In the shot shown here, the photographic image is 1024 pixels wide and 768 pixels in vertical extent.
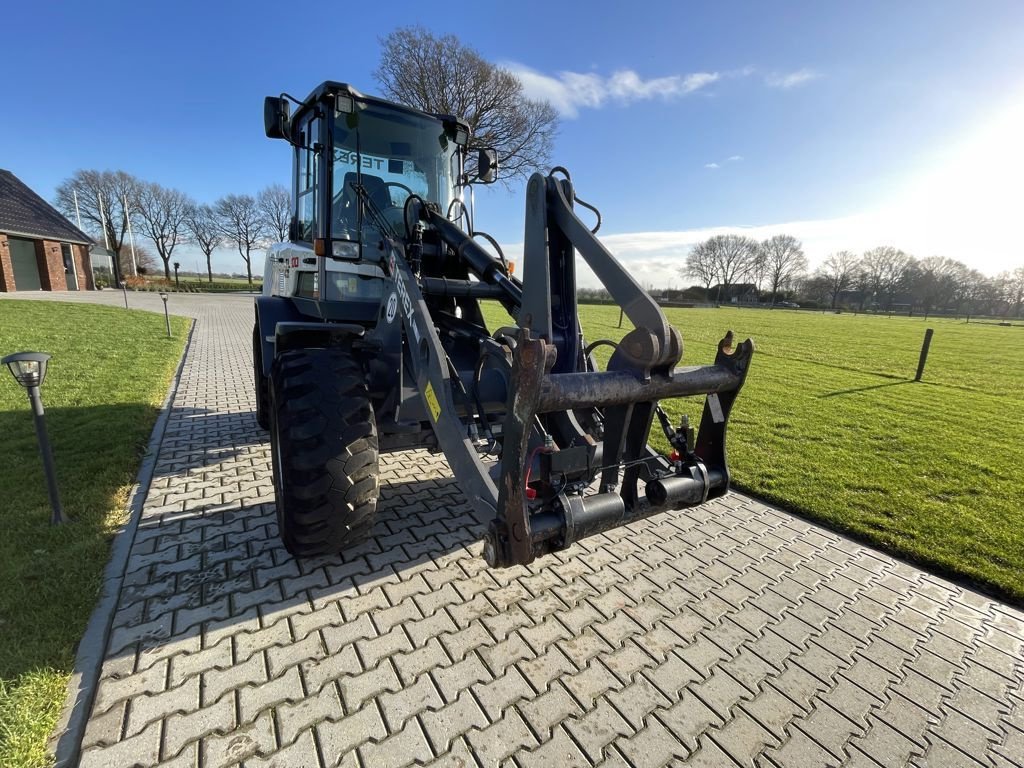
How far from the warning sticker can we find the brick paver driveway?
42.2 inches

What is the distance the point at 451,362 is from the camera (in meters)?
3.25

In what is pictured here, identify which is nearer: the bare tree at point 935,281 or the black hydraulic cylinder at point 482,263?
the black hydraulic cylinder at point 482,263

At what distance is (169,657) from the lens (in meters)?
2.35

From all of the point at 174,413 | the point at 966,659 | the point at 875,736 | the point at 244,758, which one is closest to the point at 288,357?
the point at 244,758

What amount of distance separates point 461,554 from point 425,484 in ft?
3.89

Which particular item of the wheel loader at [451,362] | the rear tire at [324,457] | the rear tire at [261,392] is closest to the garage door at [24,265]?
the rear tire at [261,392]

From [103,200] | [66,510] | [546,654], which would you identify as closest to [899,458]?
[546,654]

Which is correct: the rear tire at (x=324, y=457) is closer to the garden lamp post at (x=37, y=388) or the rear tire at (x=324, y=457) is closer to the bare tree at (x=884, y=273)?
the garden lamp post at (x=37, y=388)

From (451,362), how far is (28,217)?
3779 centimetres

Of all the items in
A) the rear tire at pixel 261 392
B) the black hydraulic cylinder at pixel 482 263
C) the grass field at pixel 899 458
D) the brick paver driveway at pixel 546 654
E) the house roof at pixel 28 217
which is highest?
the house roof at pixel 28 217

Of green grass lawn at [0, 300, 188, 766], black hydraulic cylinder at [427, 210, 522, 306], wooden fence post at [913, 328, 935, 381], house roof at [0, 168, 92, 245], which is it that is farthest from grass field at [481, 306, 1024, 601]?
house roof at [0, 168, 92, 245]

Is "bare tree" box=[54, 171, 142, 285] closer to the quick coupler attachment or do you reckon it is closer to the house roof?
the house roof

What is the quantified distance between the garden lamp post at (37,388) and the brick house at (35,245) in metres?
31.4

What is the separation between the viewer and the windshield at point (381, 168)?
3887 mm
